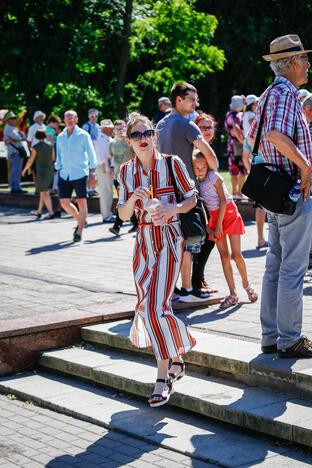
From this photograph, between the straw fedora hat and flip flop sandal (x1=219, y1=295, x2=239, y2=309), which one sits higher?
the straw fedora hat

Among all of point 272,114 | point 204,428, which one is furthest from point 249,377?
point 272,114

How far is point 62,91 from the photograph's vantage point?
30.5m

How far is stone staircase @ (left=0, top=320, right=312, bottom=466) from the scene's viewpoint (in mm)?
5742

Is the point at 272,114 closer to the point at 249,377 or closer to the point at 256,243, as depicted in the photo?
→ the point at 249,377

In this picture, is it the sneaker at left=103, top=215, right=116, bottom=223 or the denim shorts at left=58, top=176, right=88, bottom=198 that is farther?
the sneaker at left=103, top=215, right=116, bottom=223

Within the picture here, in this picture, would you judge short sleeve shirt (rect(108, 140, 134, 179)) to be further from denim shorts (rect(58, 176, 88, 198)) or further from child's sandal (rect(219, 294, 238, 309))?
child's sandal (rect(219, 294, 238, 309))

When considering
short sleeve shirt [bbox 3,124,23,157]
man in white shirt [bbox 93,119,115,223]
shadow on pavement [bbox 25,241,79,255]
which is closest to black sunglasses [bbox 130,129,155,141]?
shadow on pavement [bbox 25,241,79,255]

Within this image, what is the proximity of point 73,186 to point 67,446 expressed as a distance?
8896 millimetres

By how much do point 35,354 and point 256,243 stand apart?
Answer: 18.8 ft

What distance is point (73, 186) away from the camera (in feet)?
47.8

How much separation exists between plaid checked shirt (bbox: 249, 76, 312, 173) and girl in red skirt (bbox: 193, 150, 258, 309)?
2.10 m

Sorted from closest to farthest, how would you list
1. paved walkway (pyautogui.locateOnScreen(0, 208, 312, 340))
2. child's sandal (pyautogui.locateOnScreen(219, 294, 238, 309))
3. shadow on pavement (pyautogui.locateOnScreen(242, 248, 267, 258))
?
paved walkway (pyautogui.locateOnScreen(0, 208, 312, 340)) < child's sandal (pyautogui.locateOnScreen(219, 294, 238, 309)) < shadow on pavement (pyautogui.locateOnScreen(242, 248, 267, 258))

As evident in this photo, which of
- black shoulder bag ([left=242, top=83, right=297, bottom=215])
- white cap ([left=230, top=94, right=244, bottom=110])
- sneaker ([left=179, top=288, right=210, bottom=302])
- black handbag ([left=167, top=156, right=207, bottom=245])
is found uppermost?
white cap ([left=230, top=94, right=244, bottom=110])

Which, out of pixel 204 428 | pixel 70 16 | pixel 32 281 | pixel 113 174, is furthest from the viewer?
pixel 70 16
